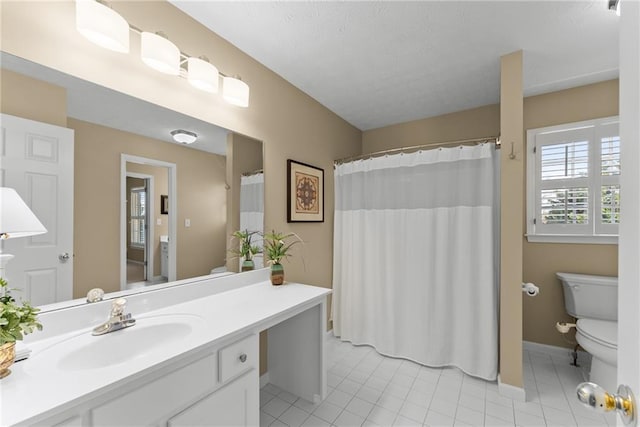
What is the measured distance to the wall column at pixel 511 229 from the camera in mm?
1829

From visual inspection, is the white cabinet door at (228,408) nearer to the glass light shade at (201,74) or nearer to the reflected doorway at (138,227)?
the reflected doorway at (138,227)

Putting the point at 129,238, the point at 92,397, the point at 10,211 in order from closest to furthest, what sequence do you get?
the point at 92,397
the point at 10,211
the point at 129,238

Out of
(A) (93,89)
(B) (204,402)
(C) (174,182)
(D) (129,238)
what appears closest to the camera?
(B) (204,402)

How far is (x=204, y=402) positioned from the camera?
1021 mm

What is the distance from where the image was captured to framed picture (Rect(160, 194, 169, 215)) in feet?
4.77

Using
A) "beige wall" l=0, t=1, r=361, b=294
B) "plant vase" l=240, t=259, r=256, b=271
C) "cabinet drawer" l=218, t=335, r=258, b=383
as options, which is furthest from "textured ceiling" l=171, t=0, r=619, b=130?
"cabinet drawer" l=218, t=335, r=258, b=383

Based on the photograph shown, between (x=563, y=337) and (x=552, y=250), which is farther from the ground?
(x=552, y=250)

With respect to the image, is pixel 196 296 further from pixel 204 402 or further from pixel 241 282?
pixel 204 402

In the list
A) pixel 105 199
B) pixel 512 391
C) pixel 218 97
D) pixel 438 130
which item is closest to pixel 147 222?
pixel 105 199

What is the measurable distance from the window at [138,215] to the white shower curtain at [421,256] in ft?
5.77

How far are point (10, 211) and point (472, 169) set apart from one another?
98.0 inches

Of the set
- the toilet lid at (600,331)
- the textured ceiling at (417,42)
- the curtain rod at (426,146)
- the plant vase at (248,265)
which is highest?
the textured ceiling at (417,42)

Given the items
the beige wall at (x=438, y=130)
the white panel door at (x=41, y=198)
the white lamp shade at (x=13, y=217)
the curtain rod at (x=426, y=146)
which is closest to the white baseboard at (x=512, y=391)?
the curtain rod at (x=426, y=146)

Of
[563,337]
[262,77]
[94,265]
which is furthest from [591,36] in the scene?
[94,265]
